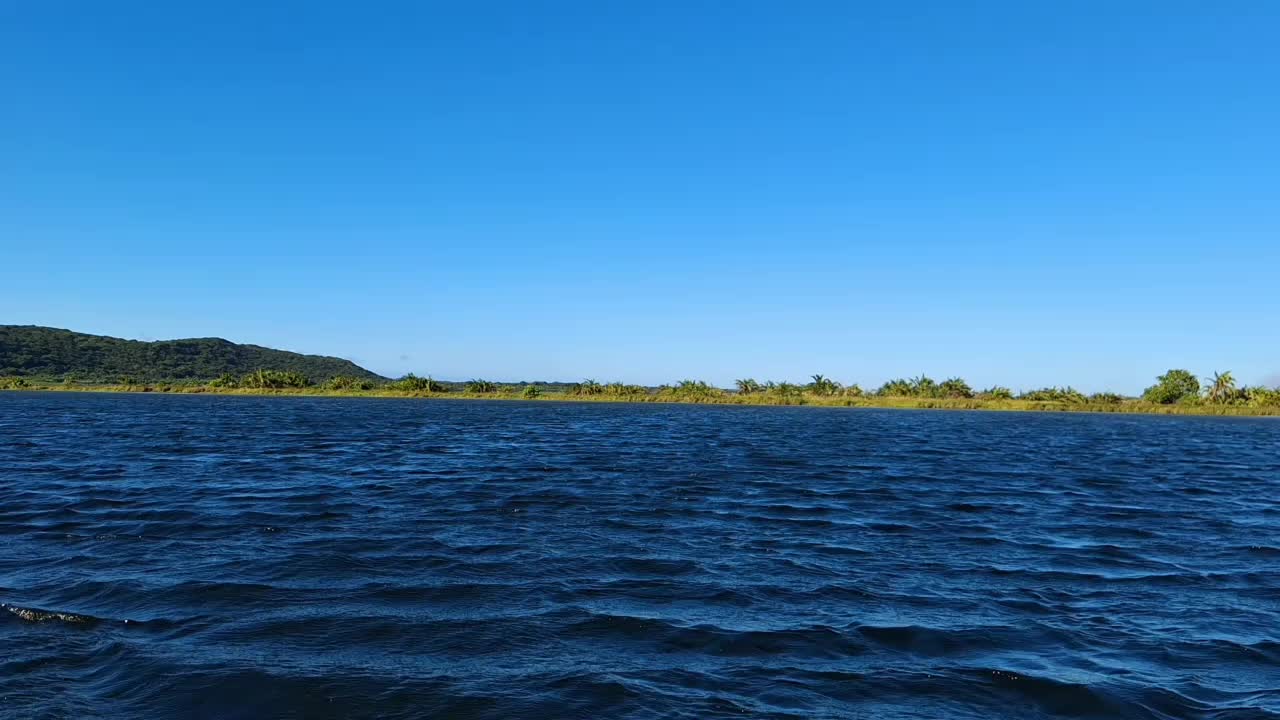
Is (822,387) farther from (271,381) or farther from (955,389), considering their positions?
(271,381)

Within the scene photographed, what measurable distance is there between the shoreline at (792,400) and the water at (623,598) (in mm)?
141619

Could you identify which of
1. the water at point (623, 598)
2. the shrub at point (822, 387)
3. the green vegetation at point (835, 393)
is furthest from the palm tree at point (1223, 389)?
the water at point (623, 598)

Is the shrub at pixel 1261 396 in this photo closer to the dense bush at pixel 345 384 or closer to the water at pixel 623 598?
the water at pixel 623 598

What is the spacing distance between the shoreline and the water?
465ft

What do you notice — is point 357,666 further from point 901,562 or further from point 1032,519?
point 1032,519

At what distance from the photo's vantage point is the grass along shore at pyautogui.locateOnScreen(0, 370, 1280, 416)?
153000 mm

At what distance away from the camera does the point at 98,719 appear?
26.1 feet

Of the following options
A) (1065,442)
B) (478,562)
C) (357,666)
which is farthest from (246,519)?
Result: (1065,442)

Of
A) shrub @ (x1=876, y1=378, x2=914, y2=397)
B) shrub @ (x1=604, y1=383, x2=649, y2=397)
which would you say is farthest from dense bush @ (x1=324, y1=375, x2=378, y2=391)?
shrub @ (x1=876, y1=378, x2=914, y2=397)

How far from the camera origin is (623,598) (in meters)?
13.2

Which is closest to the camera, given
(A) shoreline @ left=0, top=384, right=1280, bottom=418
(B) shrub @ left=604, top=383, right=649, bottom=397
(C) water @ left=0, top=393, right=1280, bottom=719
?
(C) water @ left=0, top=393, right=1280, bottom=719

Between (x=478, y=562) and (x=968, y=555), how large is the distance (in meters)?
10.8

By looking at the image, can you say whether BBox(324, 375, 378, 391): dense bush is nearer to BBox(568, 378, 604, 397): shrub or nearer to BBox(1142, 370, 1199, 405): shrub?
BBox(568, 378, 604, 397): shrub

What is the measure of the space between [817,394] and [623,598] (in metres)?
180
